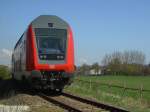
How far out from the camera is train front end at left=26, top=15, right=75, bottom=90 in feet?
62.4

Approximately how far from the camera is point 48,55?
19.2 m

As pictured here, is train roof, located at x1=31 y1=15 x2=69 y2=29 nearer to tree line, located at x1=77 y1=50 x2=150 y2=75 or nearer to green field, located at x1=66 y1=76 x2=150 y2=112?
green field, located at x1=66 y1=76 x2=150 y2=112

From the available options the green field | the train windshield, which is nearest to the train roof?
the train windshield

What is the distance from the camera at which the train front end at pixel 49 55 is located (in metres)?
19.0

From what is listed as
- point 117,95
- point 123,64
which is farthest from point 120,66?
point 117,95

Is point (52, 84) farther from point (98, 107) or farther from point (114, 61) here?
point (114, 61)

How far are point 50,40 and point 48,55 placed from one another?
826 millimetres

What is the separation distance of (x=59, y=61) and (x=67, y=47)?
2.83 ft

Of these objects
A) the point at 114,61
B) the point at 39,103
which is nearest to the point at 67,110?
the point at 39,103

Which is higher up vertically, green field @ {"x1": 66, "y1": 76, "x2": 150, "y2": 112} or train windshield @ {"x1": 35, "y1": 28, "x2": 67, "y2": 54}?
train windshield @ {"x1": 35, "y1": 28, "x2": 67, "y2": 54}

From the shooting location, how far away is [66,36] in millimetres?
19938

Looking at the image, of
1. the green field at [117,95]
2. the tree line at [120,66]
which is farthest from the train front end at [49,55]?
the tree line at [120,66]

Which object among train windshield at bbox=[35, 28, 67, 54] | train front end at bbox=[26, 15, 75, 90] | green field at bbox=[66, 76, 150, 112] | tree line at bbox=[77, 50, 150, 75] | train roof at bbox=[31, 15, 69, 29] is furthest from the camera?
tree line at bbox=[77, 50, 150, 75]

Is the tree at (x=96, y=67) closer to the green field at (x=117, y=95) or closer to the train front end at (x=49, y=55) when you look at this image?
the green field at (x=117, y=95)
